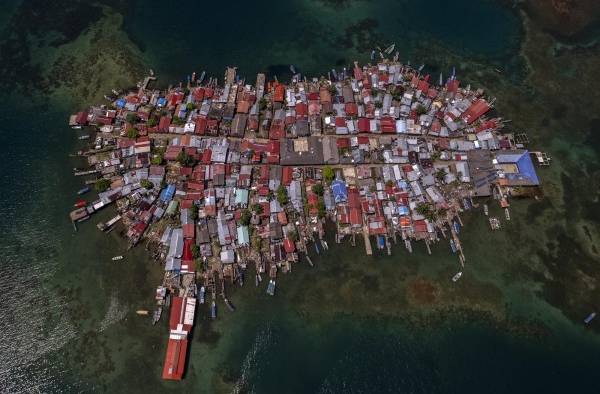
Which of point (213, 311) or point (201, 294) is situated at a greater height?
point (201, 294)

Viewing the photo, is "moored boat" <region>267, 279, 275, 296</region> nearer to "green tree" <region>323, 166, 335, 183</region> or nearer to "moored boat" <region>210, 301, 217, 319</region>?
"moored boat" <region>210, 301, 217, 319</region>

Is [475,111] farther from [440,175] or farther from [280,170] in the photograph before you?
[280,170]

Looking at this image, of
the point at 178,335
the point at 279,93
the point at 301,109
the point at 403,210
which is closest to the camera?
the point at 178,335

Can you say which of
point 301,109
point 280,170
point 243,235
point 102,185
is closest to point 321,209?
point 280,170

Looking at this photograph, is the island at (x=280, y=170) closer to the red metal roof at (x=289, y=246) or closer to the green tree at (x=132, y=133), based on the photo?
the green tree at (x=132, y=133)

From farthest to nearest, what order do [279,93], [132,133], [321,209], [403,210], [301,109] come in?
[279,93]
[301,109]
[132,133]
[403,210]
[321,209]

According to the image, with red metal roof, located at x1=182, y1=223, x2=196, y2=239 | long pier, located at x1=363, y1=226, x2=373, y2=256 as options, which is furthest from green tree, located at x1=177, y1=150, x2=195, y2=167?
long pier, located at x1=363, y1=226, x2=373, y2=256
